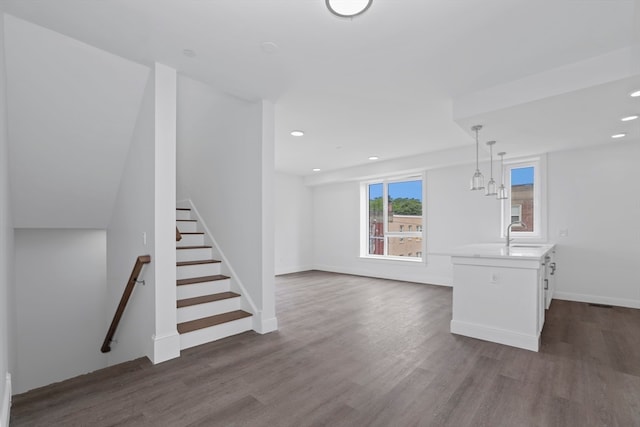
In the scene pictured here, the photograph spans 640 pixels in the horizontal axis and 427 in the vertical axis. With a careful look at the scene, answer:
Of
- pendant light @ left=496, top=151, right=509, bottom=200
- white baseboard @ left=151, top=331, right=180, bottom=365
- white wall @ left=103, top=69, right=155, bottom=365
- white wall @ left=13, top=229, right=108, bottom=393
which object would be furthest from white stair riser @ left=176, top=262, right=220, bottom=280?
pendant light @ left=496, top=151, right=509, bottom=200

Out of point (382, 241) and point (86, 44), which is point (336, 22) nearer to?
point (86, 44)

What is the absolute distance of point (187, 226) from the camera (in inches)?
173

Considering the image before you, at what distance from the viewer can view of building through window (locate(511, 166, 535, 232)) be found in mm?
4984

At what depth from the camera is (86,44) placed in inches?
91.5

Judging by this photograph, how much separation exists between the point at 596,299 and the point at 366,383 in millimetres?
4291

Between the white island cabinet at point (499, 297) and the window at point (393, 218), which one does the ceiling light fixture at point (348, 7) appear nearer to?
the white island cabinet at point (499, 297)

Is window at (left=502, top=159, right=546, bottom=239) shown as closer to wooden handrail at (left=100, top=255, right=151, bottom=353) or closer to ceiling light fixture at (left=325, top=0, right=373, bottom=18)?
ceiling light fixture at (left=325, top=0, right=373, bottom=18)

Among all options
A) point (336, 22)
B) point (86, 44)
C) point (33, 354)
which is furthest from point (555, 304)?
point (33, 354)

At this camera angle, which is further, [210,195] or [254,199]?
[210,195]

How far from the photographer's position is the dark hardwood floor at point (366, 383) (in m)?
1.81

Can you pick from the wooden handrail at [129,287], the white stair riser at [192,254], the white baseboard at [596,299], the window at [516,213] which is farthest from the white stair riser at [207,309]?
the white baseboard at [596,299]

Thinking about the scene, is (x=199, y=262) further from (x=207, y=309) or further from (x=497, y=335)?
(x=497, y=335)

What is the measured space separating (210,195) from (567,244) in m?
5.42

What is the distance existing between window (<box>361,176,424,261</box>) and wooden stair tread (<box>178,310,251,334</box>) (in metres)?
4.11
